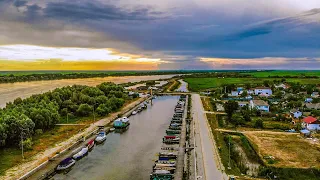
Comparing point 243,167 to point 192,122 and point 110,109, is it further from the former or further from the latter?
point 110,109

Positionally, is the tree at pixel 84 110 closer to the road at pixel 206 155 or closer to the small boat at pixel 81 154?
the small boat at pixel 81 154

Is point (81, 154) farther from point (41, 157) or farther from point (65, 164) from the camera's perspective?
point (41, 157)

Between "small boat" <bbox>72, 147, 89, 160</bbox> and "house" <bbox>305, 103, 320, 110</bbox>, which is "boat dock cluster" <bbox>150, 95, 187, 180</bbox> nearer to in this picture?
"small boat" <bbox>72, 147, 89, 160</bbox>

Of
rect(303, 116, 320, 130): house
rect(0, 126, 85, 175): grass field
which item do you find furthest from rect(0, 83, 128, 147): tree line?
rect(303, 116, 320, 130): house

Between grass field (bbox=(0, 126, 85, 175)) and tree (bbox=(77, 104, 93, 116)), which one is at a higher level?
tree (bbox=(77, 104, 93, 116))

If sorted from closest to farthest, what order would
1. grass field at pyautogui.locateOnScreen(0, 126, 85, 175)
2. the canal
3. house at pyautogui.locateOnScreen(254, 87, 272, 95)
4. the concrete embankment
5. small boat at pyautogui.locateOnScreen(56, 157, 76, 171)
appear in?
1. the concrete embankment
2. the canal
3. small boat at pyautogui.locateOnScreen(56, 157, 76, 171)
4. grass field at pyautogui.locateOnScreen(0, 126, 85, 175)
5. house at pyautogui.locateOnScreen(254, 87, 272, 95)

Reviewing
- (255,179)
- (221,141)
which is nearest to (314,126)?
(221,141)
